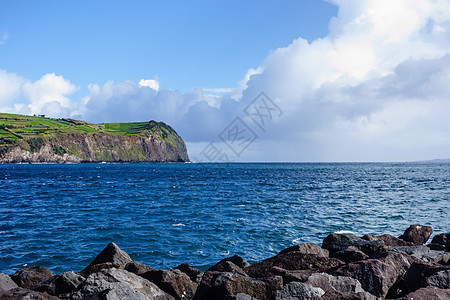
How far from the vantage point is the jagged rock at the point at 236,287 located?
7941 mm

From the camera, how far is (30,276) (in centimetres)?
1074

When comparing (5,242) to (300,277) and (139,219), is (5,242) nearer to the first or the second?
(139,219)

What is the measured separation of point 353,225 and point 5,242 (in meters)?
23.1

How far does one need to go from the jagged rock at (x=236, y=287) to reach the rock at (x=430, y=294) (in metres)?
2.89

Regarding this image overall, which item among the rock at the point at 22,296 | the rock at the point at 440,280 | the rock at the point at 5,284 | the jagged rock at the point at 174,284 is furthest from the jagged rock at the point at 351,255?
the rock at the point at 5,284

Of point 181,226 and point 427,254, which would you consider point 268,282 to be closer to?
point 427,254

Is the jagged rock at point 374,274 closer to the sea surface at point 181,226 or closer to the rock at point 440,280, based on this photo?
the rock at point 440,280

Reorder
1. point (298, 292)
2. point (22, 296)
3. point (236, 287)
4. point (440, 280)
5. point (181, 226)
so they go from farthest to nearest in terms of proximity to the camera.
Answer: point (181, 226), point (440, 280), point (236, 287), point (298, 292), point (22, 296)

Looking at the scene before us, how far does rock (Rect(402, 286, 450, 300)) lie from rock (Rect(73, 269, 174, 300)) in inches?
216

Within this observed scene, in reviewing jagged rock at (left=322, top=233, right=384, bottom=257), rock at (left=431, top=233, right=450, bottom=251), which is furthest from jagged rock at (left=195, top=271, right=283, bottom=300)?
rock at (left=431, top=233, right=450, bottom=251)

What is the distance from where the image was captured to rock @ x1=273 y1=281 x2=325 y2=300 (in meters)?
7.29

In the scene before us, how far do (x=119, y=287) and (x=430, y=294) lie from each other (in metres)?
6.78

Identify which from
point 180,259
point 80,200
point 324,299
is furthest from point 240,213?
point 324,299

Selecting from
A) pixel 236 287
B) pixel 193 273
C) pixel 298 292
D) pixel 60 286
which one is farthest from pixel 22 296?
pixel 193 273
